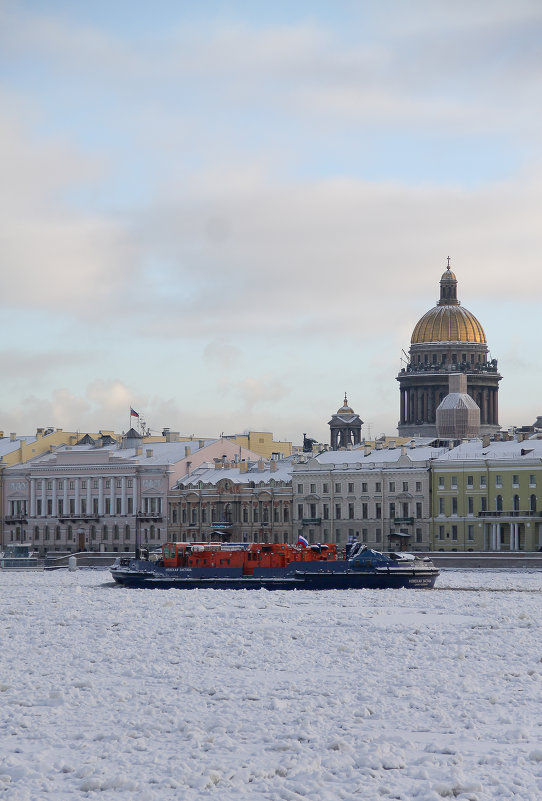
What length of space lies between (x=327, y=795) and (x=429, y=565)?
41651mm

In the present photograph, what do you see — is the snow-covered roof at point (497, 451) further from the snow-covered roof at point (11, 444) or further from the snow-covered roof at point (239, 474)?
the snow-covered roof at point (11, 444)

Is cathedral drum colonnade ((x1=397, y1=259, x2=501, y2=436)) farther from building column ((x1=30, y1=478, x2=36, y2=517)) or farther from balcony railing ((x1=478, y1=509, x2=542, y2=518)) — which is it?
balcony railing ((x1=478, y1=509, x2=542, y2=518))

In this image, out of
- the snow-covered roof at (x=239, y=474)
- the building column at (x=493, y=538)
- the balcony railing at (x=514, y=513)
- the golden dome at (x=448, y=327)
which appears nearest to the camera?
the balcony railing at (x=514, y=513)

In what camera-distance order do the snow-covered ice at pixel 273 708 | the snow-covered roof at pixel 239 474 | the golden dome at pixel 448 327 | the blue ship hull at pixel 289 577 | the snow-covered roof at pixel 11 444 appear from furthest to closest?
the golden dome at pixel 448 327 < the snow-covered roof at pixel 11 444 < the snow-covered roof at pixel 239 474 < the blue ship hull at pixel 289 577 < the snow-covered ice at pixel 273 708

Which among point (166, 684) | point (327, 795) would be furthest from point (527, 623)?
point (327, 795)

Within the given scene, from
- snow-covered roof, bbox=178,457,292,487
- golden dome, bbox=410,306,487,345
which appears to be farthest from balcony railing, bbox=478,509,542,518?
golden dome, bbox=410,306,487,345

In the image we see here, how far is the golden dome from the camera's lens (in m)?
127

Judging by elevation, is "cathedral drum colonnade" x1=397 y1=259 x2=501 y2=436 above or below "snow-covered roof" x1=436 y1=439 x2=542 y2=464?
above

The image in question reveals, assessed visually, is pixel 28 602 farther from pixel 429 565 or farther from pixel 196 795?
pixel 196 795

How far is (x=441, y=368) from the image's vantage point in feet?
409

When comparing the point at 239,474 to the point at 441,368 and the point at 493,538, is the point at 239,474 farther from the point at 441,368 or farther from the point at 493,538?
the point at 441,368

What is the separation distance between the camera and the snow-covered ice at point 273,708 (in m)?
16.8

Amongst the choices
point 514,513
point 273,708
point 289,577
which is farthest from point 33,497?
point 273,708

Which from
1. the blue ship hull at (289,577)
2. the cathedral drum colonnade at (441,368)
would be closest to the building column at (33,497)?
the cathedral drum colonnade at (441,368)
